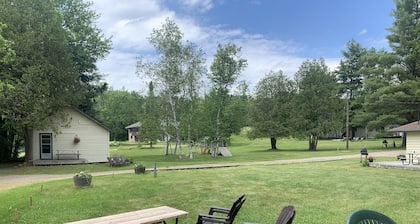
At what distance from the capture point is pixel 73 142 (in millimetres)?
23234

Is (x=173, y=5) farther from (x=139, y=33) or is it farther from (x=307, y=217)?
(x=307, y=217)

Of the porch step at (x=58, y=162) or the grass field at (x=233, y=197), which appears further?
the porch step at (x=58, y=162)

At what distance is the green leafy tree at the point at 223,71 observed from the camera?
29.3 metres

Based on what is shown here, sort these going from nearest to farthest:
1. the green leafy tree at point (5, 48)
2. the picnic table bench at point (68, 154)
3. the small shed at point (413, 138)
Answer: the green leafy tree at point (5, 48) → the small shed at point (413, 138) → the picnic table bench at point (68, 154)

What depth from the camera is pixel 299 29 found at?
89.2 ft

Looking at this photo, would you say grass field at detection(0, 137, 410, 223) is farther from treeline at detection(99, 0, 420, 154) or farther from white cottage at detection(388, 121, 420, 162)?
treeline at detection(99, 0, 420, 154)

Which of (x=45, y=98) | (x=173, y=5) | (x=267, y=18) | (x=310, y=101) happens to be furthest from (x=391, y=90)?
(x=45, y=98)

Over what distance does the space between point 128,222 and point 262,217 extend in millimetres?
3488

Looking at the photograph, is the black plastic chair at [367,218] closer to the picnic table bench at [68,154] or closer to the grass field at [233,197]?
the grass field at [233,197]

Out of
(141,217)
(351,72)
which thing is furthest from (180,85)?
(351,72)

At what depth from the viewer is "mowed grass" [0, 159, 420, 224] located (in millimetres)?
7281

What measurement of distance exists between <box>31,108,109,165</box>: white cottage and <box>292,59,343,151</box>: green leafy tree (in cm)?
2195

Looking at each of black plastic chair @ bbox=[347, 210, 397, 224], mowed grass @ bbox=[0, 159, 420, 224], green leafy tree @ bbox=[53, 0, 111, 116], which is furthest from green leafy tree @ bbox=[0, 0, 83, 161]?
black plastic chair @ bbox=[347, 210, 397, 224]

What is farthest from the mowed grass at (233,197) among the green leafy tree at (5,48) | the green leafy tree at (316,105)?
the green leafy tree at (316,105)
